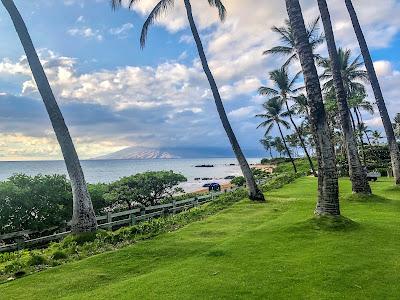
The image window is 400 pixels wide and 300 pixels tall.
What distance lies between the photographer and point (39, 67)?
13000 millimetres

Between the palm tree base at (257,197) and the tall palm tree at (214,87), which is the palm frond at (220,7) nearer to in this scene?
the tall palm tree at (214,87)

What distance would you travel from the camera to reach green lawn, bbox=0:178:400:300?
262 inches

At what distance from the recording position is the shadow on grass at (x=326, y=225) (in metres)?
10.7

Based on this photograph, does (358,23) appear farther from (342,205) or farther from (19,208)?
(19,208)

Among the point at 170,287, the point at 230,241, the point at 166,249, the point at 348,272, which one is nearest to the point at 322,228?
the point at 230,241

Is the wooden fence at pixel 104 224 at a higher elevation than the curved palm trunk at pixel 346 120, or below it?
below

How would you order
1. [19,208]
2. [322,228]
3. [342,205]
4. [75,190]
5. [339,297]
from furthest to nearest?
[342,205]
[19,208]
[75,190]
[322,228]
[339,297]

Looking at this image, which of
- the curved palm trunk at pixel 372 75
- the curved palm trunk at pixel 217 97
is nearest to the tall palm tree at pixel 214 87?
the curved palm trunk at pixel 217 97

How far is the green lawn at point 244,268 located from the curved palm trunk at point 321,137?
0.99 meters

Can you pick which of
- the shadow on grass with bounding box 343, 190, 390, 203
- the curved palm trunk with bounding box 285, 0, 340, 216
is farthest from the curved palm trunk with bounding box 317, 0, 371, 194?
the curved palm trunk with bounding box 285, 0, 340, 216

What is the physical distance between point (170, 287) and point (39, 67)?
9311 mm

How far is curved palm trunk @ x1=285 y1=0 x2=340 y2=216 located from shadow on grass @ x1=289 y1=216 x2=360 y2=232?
26 centimetres

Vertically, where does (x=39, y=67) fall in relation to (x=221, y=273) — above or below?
above

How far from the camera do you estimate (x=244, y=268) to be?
784 centimetres
